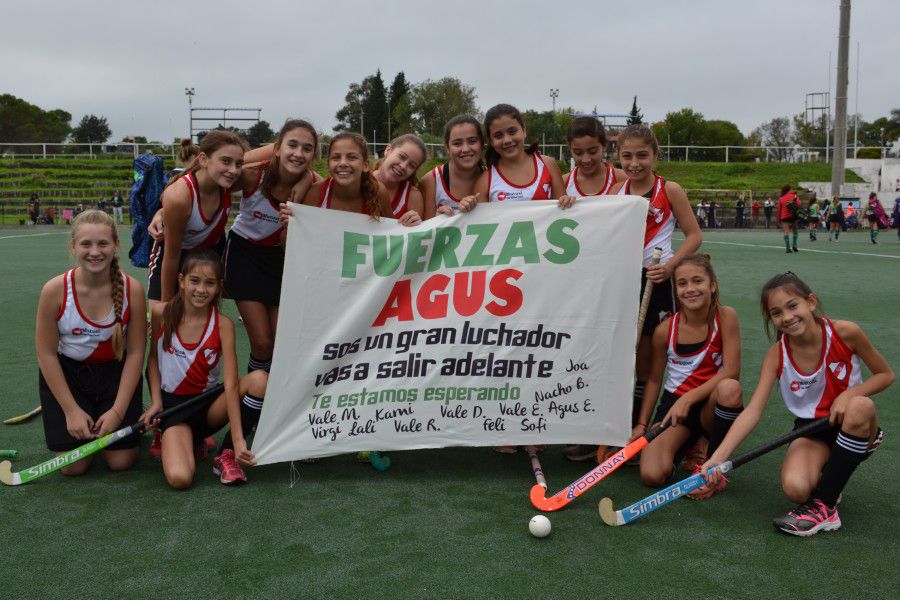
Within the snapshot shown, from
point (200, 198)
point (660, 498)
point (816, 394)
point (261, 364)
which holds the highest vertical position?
point (200, 198)

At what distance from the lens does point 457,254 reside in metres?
4.13

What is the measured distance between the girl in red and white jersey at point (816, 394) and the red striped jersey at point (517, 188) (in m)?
1.36

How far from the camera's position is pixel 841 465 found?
3.32 metres

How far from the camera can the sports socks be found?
4051mm

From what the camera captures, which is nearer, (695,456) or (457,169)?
(695,456)

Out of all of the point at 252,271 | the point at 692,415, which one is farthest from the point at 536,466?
the point at 252,271

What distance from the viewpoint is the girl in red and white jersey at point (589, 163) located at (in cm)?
437

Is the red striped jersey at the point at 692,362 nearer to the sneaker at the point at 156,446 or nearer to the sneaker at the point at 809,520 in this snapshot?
the sneaker at the point at 809,520

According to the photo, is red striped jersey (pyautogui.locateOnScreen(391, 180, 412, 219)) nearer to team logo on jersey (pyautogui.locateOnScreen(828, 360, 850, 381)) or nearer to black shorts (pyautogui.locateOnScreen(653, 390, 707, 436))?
black shorts (pyautogui.locateOnScreen(653, 390, 707, 436))

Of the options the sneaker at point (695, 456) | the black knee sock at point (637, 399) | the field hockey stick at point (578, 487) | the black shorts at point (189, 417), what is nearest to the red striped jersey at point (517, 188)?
the black knee sock at point (637, 399)

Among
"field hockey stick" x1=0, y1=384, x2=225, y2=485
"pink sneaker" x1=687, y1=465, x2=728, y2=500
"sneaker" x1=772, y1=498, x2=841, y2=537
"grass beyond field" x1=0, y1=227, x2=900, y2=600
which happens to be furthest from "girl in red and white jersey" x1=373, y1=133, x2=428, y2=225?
"sneaker" x1=772, y1=498, x2=841, y2=537

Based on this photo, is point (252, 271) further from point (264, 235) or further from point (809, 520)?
point (809, 520)

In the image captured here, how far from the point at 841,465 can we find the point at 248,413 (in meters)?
2.84

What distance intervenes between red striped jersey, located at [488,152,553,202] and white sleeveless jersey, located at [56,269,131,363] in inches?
81.2
